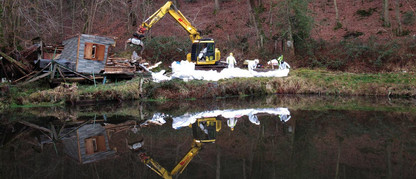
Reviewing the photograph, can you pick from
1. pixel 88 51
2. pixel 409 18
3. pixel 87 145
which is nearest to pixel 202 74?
pixel 88 51

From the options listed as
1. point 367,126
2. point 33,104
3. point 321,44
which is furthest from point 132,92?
point 321,44

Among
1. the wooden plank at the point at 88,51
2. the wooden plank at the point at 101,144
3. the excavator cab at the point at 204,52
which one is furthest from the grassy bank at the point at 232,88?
the wooden plank at the point at 101,144

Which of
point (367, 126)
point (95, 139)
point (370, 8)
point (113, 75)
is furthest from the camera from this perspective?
point (370, 8)

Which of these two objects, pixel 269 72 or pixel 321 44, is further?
pixel 321 44

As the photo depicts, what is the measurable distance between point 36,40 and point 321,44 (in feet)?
61.3

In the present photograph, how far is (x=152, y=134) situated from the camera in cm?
989

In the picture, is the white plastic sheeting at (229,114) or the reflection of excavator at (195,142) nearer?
the reflection of excavator at (195,142)

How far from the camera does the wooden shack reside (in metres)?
20.5

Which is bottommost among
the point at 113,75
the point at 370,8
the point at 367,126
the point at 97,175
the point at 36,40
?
the point at 97,175

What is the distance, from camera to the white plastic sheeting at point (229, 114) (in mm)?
11758

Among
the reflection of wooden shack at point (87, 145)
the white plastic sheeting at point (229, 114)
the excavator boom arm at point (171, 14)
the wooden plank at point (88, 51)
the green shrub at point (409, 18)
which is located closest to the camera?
the reflection of wooden shack at point (87, 145)

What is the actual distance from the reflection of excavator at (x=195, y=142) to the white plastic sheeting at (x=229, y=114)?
47 centimetres

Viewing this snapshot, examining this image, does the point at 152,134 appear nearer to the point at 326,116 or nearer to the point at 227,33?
the point at 326,116

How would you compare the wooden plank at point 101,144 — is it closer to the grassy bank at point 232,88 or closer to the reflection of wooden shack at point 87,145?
the reflection of wooden shack at point 87,145
